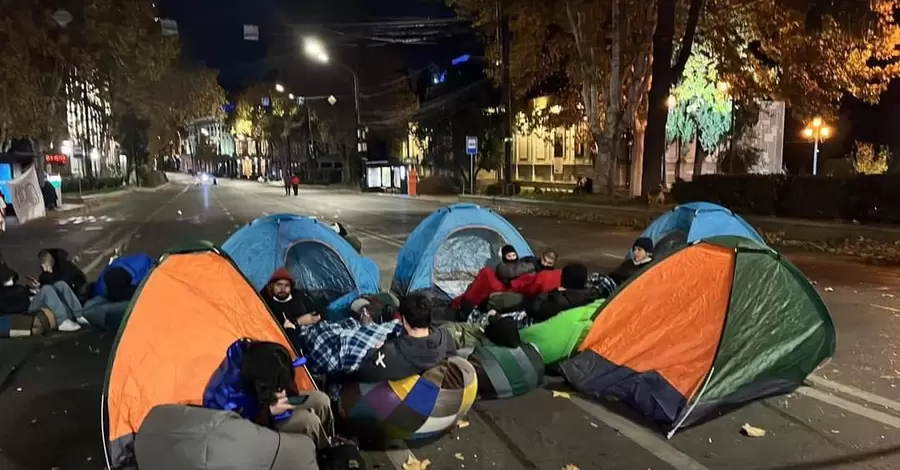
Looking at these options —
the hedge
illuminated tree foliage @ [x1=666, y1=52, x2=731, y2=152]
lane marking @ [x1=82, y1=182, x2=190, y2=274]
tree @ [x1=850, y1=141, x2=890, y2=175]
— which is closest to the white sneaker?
lane marking @ [x1=82, y1=182, x2=190, y2=274]

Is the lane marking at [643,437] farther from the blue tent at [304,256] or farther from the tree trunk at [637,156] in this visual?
the tree trunk at [637,156]

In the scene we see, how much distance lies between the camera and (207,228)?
62.1 ft

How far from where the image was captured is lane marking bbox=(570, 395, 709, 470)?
4.38 meters

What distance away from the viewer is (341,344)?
16.3 feet

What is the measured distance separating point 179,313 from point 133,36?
29617mm

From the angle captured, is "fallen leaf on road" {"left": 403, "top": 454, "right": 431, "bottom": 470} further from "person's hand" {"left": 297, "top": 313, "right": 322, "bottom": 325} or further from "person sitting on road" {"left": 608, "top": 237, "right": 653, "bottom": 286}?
"person sitting on road" {"left": 608, "top": 237, "right": 653, "bottom": 286}

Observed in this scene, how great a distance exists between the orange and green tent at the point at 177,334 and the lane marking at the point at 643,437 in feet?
6.89

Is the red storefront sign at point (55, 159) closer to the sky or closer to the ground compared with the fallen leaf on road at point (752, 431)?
closer to the sky

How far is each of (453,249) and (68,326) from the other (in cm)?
449

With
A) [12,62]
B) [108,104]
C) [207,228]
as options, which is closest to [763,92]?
[207,228]

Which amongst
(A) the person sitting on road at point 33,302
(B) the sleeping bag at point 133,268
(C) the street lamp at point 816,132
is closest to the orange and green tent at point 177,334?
(B) the sleeping bag at point 133,268

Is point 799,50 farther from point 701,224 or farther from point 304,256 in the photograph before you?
point 304,256

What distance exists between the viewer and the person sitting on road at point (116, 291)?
7.65 meters

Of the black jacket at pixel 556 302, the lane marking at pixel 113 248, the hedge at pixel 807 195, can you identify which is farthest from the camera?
the hedge at pixel 807 195
